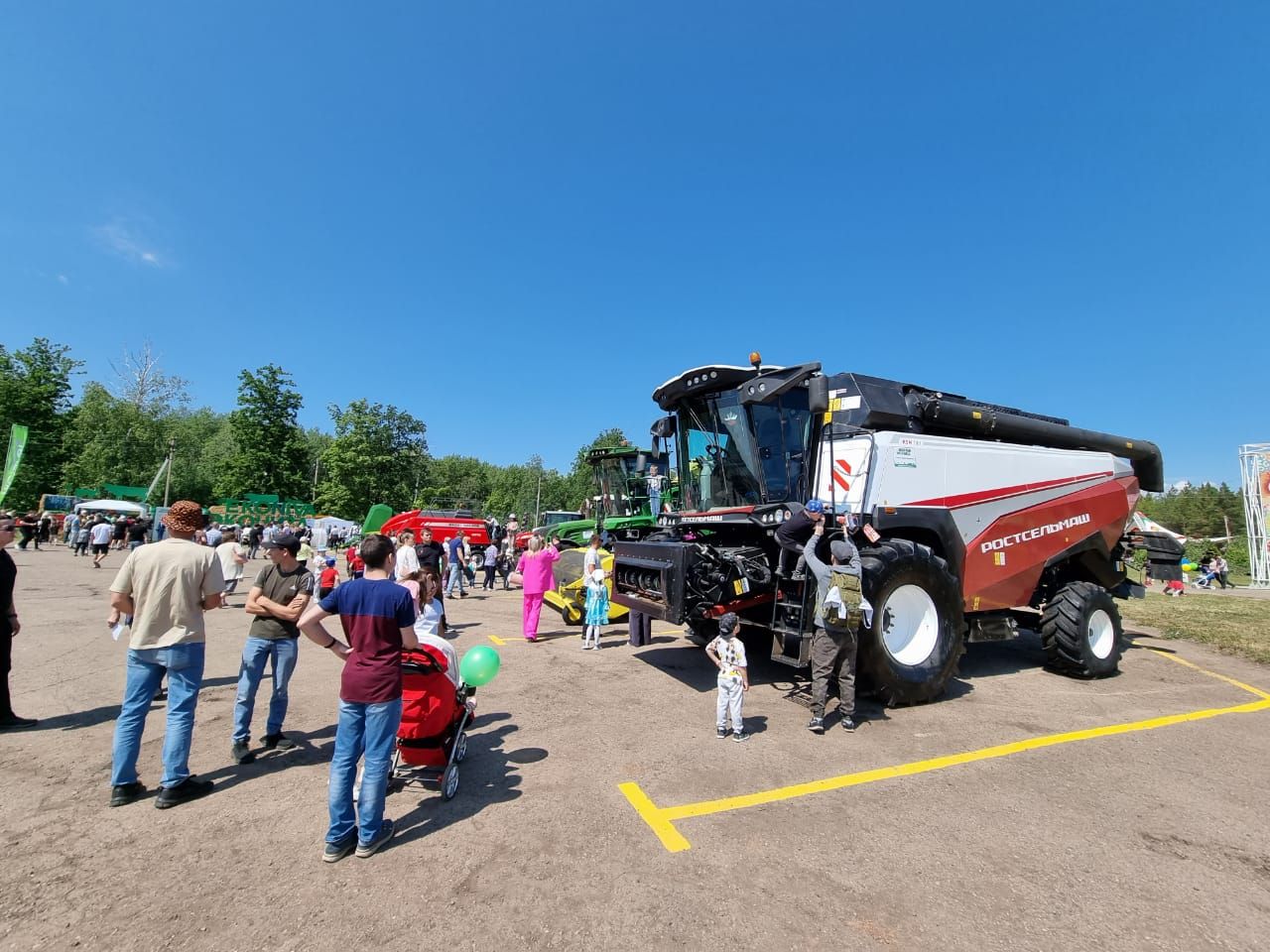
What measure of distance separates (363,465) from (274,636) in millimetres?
51733

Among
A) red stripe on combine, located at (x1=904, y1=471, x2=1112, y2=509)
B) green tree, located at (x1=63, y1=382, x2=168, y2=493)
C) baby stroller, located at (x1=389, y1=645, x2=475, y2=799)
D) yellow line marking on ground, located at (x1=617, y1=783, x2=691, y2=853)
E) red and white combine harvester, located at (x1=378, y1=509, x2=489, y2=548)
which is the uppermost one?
green tree, located at (x1=63, y1=382, x2=168, y2=493)

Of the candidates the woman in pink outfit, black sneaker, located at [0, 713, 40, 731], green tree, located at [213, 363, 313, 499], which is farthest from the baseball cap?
green tree, located at [213, 363, 313, 499]

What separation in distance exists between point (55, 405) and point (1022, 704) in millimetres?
50903

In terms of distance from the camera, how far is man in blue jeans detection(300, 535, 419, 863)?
306cm

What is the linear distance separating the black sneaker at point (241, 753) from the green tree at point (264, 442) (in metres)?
48.2

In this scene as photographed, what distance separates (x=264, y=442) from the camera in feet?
147

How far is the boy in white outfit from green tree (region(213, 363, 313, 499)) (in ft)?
163

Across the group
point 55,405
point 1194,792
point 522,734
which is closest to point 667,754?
point 522,734

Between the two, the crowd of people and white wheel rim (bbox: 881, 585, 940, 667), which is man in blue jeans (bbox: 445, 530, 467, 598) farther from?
white wheel rim (bbox: 881, 585, 940, 667)

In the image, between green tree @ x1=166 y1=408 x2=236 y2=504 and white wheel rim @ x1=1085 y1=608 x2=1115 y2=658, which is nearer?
white wheel rim @ x1=1085 y1=608 x2=1115 y2=658

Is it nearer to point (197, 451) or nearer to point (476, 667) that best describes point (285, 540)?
point (476, 667)

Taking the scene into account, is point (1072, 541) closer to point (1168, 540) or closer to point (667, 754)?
point (1168, 540)

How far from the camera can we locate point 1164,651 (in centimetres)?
921

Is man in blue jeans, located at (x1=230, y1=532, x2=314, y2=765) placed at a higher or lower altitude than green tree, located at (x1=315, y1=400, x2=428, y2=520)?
lower
